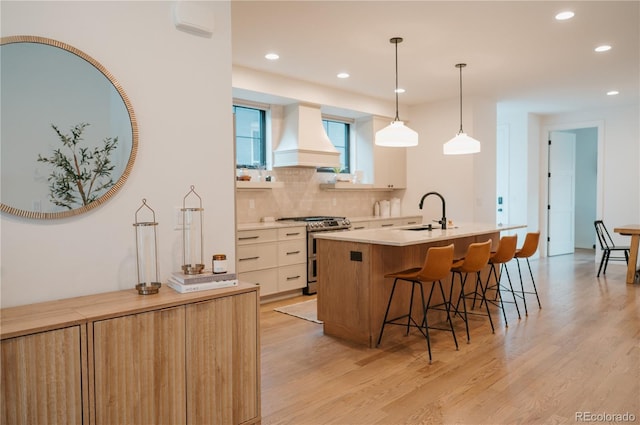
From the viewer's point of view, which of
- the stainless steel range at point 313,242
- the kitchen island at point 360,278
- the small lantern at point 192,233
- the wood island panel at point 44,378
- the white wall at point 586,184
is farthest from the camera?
the white wall at point 586,184

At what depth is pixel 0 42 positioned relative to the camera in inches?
73.0

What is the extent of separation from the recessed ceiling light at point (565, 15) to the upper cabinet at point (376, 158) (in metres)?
3.29

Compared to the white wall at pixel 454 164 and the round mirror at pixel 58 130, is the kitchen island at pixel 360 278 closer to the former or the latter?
the round mirror at pixel 58 130

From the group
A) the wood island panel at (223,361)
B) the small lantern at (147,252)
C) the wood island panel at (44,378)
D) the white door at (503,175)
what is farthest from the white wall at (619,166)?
the wood island panel at (44,378)

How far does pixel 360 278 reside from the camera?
3.61 metres

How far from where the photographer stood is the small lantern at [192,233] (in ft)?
8.00

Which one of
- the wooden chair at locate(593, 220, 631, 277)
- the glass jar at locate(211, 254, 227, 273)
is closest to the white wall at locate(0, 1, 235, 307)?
the glass jar at locate(211, 254, 227, 273)

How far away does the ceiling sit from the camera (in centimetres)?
357

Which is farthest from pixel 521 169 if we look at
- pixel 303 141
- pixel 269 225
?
pixel 269 225

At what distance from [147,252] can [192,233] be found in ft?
1.03

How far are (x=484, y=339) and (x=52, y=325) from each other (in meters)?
3.22

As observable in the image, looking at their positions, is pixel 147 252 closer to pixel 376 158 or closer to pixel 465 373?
pixel 465 373

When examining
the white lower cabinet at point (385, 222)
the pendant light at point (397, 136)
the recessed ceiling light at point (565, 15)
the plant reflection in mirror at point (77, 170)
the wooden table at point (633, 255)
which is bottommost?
the wooden table at point (633, 255)

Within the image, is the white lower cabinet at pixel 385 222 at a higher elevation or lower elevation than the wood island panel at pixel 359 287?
higher
